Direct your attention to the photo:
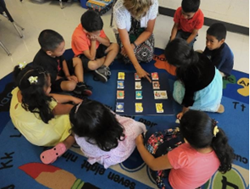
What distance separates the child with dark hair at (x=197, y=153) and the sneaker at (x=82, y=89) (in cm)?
97

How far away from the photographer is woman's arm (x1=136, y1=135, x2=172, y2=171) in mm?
1102

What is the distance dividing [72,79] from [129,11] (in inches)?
32.0

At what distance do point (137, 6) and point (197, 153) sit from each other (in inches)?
49.4

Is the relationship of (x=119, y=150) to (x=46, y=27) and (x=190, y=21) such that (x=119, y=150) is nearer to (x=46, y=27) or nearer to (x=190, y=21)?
(x=190, y=21)

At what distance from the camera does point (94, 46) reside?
1974 mm

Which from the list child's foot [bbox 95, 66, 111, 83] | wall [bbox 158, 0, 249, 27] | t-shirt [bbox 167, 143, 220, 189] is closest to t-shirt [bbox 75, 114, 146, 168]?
t-shirt [bbox 167, 143, 220, 189]

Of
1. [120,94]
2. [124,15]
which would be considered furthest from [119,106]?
[124,15]

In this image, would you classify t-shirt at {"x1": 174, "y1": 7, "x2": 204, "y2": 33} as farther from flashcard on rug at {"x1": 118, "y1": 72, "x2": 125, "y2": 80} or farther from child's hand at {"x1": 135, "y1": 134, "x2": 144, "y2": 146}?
child's hand at {"x1": 135, "y1": 134, "x2": 144, "y2": 146}

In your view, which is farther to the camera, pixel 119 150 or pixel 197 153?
pixel 119 150

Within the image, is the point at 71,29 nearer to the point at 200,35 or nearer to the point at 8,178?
the point at 200,35

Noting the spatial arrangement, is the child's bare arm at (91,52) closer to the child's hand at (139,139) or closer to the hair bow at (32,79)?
the hair bow at (32,79)

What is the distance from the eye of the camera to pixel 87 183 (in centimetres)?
142

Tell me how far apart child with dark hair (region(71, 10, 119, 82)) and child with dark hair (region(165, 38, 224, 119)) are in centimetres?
76

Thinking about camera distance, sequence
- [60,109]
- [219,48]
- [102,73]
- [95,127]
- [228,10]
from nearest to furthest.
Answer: [95,127]
[60,109]
[219,48]
[102,73]
[228,10]
